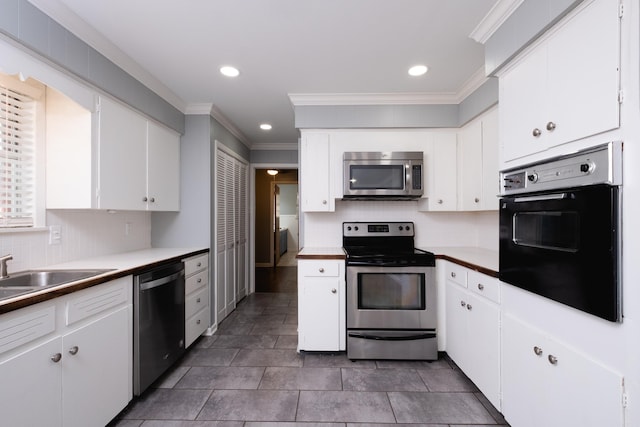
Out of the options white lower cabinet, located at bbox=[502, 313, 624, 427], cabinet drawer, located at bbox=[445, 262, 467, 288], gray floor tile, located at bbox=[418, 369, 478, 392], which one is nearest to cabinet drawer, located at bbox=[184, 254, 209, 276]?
gray floor tile, located at bbox=[418, 369, 478, 392]

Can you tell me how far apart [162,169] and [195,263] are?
92 cm

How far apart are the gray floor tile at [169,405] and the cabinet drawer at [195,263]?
89 centimetres

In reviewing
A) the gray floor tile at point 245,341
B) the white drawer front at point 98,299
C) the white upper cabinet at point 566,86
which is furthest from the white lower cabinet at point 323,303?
the white upper cabinet at point 566,86

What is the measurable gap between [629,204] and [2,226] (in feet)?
9.45

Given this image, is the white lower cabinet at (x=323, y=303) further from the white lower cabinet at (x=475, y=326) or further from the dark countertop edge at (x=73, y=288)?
the dark countertop edge at (x=73, y=288)

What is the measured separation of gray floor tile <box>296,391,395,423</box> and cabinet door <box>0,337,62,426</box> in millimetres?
1216

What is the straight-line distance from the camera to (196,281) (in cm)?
268

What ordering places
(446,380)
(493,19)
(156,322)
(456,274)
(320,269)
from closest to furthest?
(493,19) < (156,322) < (446,380) < (456,274) < (320,269)

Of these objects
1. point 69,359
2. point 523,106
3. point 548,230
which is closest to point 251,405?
point 69,359

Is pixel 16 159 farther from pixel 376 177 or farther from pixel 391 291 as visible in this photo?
pixel 391 291

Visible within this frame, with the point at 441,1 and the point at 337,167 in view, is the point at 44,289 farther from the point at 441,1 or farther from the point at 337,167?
the point at 441,1

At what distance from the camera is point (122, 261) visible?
2.06 metres

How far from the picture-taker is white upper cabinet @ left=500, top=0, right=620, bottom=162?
104 centimetres

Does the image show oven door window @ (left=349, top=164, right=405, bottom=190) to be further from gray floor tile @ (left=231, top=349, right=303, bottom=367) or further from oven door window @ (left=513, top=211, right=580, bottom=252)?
gray floor tile @ (left=231, top=349, right=303, bottom=367)
